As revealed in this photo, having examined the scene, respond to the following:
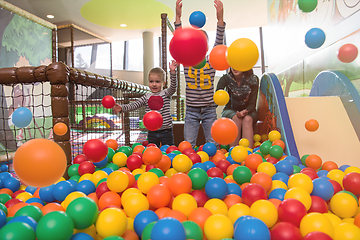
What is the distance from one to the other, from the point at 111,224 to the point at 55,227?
0.14 metres

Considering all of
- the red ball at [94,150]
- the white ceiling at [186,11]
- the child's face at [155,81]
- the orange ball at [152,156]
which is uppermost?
the white ceiling at [186,11]

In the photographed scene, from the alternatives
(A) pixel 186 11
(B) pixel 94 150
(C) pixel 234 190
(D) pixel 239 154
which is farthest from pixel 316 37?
(A) pixel 186 11

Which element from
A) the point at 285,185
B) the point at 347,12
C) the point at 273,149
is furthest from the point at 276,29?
the point at 285,185

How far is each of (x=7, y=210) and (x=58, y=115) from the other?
0.48 m

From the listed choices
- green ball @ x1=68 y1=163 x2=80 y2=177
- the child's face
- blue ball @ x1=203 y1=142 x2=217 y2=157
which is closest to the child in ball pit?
the child's face

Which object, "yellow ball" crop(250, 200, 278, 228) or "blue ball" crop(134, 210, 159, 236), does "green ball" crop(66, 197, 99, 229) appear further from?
"yellow ball" crop(250, 200, 278, 228)

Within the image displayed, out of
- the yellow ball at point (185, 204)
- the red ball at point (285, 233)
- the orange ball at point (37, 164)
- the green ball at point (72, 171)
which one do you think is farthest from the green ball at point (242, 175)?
the green ball at point (72, 171)

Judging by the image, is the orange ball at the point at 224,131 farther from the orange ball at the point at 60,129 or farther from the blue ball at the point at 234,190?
the orange ball at the point at 60,129

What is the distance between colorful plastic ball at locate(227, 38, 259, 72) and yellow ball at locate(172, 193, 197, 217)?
18.7 inches

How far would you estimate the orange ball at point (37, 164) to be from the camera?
1.79 ft

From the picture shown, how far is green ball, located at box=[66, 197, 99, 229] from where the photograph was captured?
0.61 meters

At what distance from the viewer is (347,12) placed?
175cm

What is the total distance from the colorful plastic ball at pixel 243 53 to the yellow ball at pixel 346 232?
516 millimetres

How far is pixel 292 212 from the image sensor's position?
67 cm
